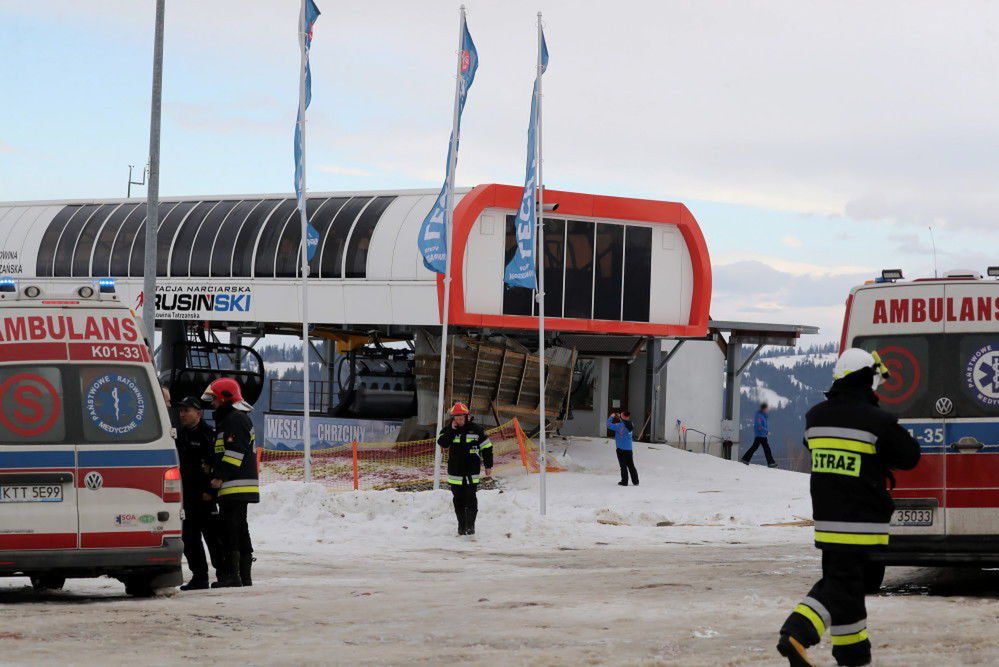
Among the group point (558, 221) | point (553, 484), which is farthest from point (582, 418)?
point (553, 484)

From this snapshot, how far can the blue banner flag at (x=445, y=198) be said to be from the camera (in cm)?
2325

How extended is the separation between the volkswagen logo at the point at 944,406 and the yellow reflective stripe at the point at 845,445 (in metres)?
3.71

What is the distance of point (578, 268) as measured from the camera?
33531 mm

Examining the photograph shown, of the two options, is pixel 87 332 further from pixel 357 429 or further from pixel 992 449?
pixel 357 429

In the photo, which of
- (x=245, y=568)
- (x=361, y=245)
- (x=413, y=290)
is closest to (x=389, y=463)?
(x=413, y=290)

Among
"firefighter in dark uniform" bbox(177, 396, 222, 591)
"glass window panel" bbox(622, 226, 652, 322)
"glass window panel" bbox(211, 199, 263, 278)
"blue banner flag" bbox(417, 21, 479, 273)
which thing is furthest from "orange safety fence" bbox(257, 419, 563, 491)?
"firefighter in dark uniform" bbox(177, 396, 222, 591)

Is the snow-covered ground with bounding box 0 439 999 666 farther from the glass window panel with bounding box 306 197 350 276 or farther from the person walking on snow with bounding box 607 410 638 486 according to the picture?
the glass window panel with bounding box 306 197 350 276

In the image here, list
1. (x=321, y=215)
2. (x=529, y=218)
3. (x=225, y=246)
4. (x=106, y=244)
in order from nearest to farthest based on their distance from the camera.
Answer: (x=529, y=218), (x=321, y=215), (x=225, y=246), (x=106, y=244)

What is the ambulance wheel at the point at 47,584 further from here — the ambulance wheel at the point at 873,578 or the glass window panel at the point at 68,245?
the glass window panel at the point at 68,245

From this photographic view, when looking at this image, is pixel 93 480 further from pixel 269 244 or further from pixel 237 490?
pixel 269 244

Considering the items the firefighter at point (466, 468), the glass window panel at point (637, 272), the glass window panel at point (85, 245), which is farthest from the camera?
the glass window panel at point (85, 245)

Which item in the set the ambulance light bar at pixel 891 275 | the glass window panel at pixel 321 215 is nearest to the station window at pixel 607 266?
the glass window panel at pixel 321 215

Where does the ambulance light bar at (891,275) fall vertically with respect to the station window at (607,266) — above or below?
below

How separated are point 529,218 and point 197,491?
11.5 metres
